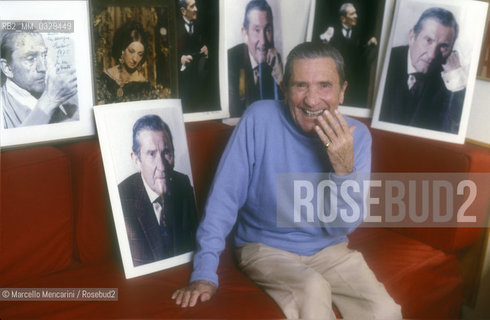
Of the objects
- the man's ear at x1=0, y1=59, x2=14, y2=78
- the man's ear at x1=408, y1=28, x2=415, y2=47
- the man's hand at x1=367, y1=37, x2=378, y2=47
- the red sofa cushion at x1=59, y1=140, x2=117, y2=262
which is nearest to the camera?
the man's ear at x1=0, y1=59, x2=14, y2=78

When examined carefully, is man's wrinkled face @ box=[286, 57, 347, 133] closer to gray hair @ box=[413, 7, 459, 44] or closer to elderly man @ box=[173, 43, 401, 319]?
elderly man @ box=[173, 43, 401, 319]

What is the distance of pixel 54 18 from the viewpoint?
1.46 m

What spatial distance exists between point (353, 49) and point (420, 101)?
1.26 ft

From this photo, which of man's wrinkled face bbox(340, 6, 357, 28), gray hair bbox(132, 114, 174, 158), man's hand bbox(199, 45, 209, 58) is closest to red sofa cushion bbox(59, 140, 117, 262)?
gray hair bbox(132, 114, 174, 158)

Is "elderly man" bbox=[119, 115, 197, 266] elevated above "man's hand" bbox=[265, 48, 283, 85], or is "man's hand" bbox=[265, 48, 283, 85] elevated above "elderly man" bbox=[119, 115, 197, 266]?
"man's hand" bbox=[265, 48, 283, 85]

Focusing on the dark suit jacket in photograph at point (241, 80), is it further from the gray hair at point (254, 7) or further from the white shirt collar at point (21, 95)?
the white shirt collar at point (21, 95)

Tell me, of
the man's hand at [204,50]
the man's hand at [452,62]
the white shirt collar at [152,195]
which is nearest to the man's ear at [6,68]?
the white shirt collar at [152,195]

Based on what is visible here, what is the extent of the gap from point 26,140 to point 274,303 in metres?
0.87

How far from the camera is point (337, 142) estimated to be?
144cm

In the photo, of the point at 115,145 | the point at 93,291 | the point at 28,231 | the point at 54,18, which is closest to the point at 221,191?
the point at 115,145

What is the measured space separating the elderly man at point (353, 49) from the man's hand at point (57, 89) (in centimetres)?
113

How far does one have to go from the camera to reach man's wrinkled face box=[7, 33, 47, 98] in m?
1.42

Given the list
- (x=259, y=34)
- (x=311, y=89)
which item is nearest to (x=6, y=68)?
(x=311, y=89)

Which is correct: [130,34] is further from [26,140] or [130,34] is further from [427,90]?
[427,90]
